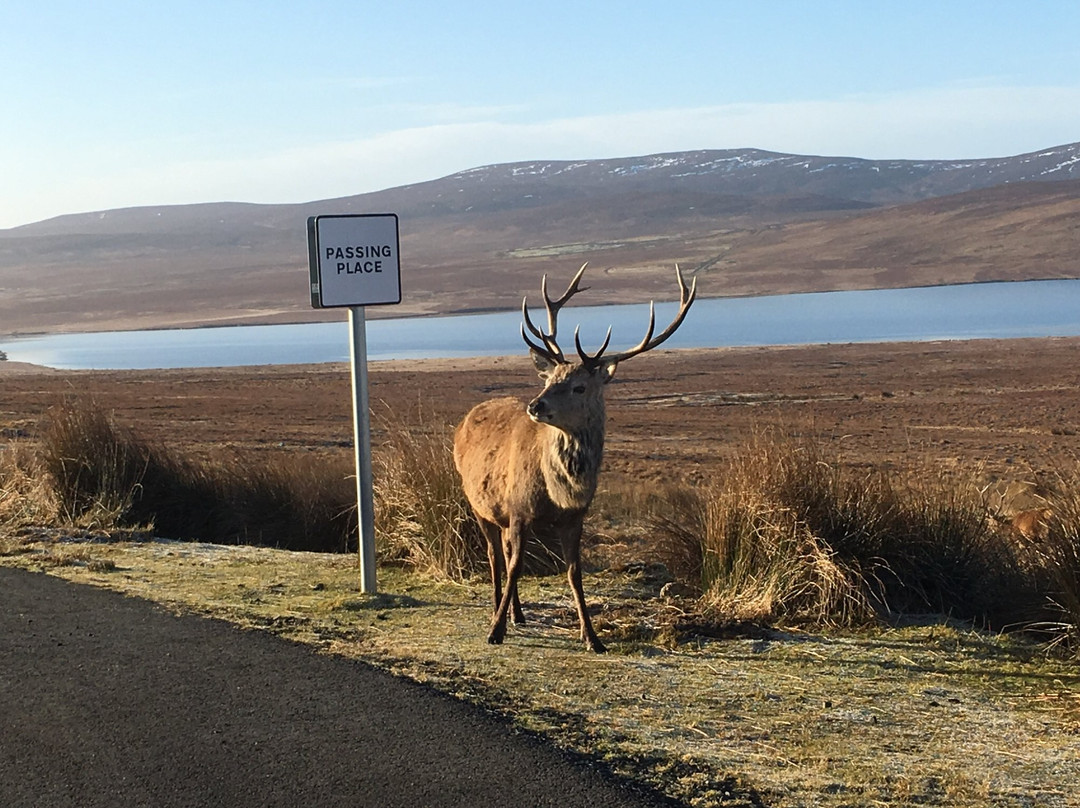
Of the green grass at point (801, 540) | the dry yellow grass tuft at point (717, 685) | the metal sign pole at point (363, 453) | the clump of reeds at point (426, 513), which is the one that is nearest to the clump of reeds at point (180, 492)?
the green grass at point (801, 540)

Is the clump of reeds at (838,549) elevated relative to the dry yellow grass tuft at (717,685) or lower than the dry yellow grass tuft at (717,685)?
elevated

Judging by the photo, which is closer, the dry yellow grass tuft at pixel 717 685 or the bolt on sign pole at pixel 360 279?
the dry yellow grass tuft at pixel 717 685

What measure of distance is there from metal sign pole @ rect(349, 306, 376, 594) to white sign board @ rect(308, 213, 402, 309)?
0.18m

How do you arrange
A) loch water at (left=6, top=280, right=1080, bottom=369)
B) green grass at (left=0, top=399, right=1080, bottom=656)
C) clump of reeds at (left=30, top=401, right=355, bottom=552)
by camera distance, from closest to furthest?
green grass at (left=0, top=399, right=1080, bottom=656), clump of reeds at (left=30, top=401, right=355, bottom=552), loch water at (left=6, top=280, right=1080, bottom=369)

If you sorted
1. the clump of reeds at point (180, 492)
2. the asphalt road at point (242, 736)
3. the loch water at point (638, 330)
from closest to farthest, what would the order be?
the asphalt road at point (242, 736), the clump of reeds at point (180, 492), the loch water at point (638, 330)

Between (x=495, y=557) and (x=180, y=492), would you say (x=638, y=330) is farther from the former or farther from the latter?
(x=495, y=557)

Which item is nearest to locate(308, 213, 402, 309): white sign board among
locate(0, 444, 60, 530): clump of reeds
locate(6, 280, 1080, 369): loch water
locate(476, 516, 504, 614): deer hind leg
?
locate(476, 516, 504, 614): deer hind leg

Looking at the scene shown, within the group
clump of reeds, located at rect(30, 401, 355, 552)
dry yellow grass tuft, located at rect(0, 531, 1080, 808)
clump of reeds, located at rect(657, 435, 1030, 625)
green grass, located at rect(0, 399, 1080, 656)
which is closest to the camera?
dry yellow grass tuft, located at rect(0, 531, 1080, 808)

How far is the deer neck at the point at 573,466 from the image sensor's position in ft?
27.6

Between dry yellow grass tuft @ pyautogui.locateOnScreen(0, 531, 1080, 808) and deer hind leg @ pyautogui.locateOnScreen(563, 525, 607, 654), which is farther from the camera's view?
deer hind leg @ pyautogui.locateOnScreen(563, 525, 607, 654)

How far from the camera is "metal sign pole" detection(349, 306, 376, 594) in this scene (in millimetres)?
9703

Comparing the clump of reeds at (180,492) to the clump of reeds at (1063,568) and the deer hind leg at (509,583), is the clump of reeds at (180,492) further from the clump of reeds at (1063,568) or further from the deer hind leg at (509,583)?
the clump of reeds at (1063,568)

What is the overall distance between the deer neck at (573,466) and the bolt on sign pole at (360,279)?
1.73 meters

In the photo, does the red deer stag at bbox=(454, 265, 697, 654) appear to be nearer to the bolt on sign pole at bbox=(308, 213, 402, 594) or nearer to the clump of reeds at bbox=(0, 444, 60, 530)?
the bolt on sign pole at bbox=(308, 213, 402, 594)
